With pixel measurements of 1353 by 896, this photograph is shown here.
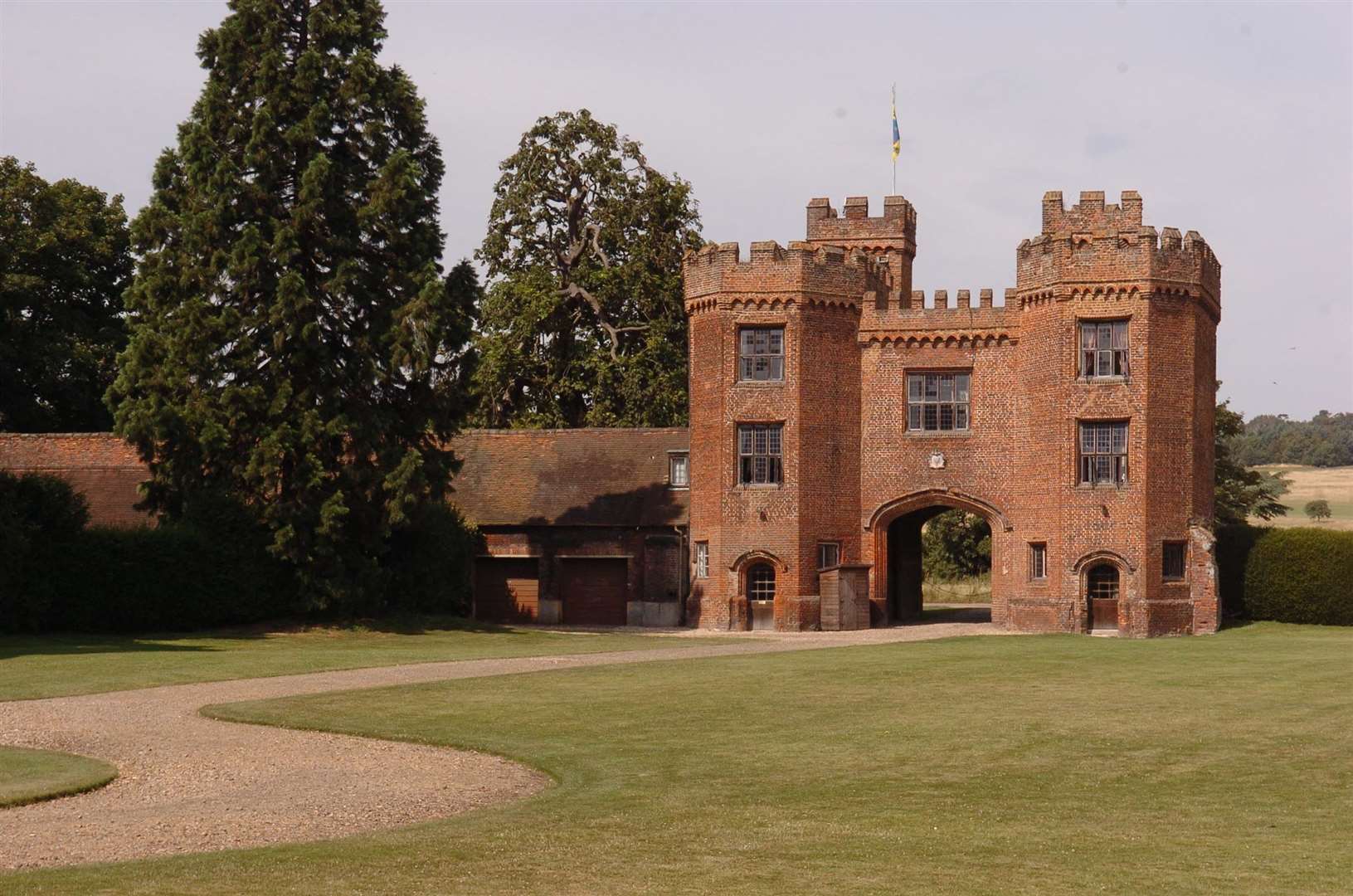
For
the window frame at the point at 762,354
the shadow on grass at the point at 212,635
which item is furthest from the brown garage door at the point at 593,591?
the window frame at the point at 762,354

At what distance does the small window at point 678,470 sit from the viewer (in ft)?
161

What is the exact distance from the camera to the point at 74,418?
189 feet

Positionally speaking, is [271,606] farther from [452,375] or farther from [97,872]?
[97,872]

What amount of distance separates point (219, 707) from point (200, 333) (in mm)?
18232

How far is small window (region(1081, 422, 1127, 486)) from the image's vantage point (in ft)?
144

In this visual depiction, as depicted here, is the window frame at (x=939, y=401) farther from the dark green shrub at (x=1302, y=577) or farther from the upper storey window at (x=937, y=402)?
the dark green shrub at (x=1302, y=577)

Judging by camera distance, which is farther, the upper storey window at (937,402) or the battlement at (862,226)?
the battlement at (862,226)

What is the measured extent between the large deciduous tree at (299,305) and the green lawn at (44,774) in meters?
20.9

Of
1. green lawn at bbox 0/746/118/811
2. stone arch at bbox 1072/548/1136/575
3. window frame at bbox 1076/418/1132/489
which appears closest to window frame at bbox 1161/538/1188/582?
stone arch at bbox 1072/548/1136/575

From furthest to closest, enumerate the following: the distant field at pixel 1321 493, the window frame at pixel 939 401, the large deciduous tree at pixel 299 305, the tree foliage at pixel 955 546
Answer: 1. the distant field at pixel 1321 493
2. the tree foliage at pixel 955 546
3. the window frame at pixel 939 401
4. the large deciduous tree at pixel 299 305

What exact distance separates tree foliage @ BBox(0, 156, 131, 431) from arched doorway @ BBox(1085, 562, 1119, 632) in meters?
30.8

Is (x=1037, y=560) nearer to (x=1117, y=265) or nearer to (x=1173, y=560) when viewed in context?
(x=1173, y=560)

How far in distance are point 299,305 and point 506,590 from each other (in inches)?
517

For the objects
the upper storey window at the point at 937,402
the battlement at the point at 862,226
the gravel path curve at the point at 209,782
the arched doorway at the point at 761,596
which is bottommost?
the gravel path curve at the point at 209,782
